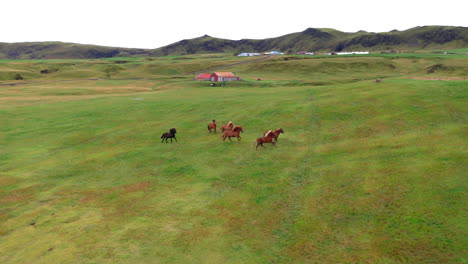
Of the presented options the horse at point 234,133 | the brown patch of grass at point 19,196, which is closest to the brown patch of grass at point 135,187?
the brown patch of grass at point 19,196

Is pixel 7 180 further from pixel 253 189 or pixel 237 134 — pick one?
pixel 237 134

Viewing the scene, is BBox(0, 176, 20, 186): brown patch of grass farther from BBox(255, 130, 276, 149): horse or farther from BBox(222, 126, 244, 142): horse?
BBox(255, 130, 276, 149): horse

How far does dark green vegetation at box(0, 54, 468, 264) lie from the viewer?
1291cm

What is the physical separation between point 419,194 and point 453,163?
4.76 m

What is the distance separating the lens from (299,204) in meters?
16.2

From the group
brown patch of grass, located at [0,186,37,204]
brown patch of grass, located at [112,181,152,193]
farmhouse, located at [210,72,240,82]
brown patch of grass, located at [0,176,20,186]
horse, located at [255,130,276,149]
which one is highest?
farmhouse, located at [210,72,240,82]

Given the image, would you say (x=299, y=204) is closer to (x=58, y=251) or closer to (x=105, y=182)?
(x=58, y=251)

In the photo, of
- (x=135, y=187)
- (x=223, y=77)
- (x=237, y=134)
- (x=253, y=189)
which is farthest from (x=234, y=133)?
(x=223, y=77)

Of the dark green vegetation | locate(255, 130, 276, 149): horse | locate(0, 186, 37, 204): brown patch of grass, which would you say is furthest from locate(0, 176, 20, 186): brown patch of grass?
locate(255, 130, 276, 149): horse

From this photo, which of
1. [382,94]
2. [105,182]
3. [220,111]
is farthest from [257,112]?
[105,182]

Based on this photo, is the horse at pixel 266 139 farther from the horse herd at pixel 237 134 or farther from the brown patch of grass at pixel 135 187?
the brown patch of grass at pixel 135 187

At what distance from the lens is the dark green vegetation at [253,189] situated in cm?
1291

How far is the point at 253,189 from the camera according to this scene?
60.1 ft

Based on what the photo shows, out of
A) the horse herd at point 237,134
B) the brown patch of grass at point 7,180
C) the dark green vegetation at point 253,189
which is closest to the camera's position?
the dark green vegetation at point 253,189
